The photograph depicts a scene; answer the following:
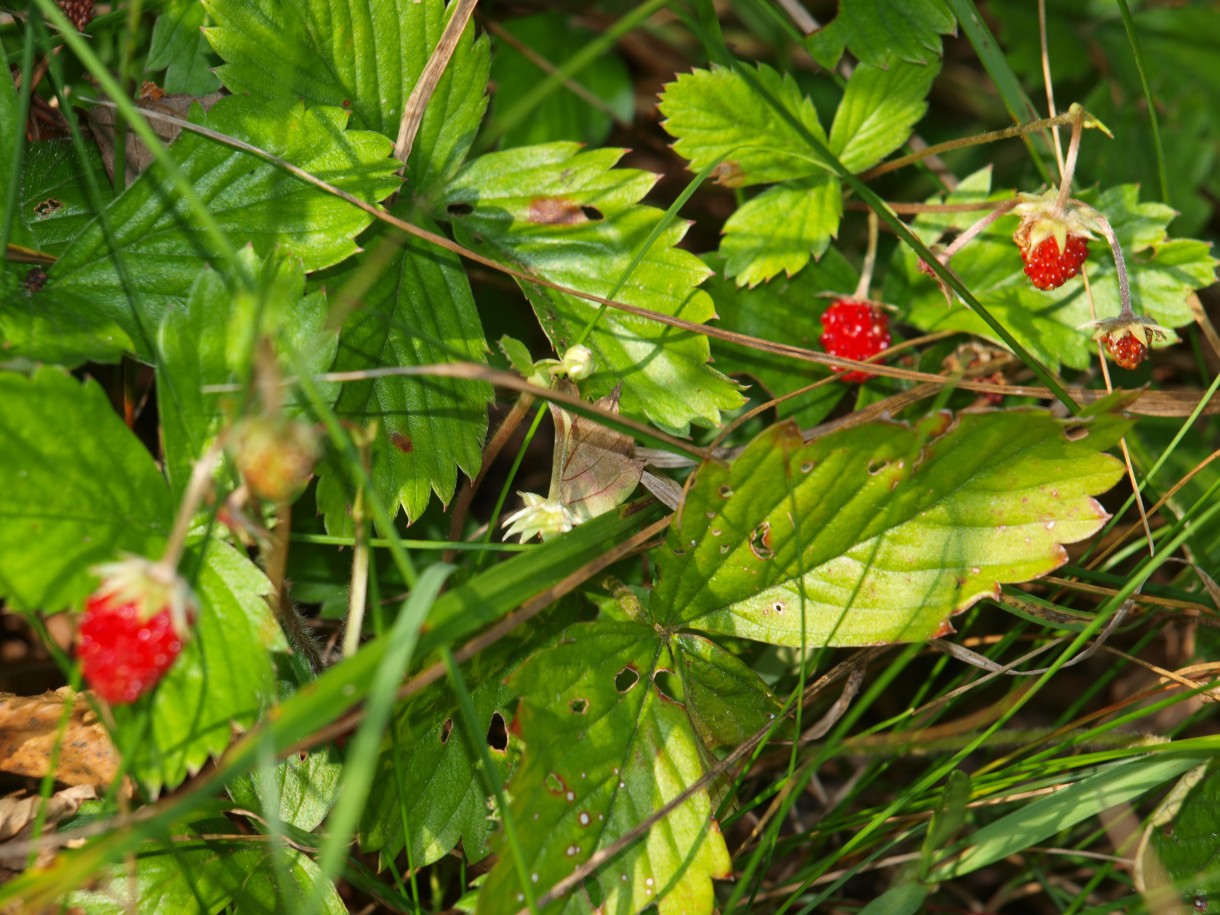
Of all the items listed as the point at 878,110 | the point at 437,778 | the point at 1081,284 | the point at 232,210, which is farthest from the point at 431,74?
the point at 1081,284

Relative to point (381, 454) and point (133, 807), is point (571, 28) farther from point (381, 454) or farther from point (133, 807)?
point (133, 807)

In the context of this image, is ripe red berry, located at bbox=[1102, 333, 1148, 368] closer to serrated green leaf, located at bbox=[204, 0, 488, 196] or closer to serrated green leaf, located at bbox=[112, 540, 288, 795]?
serrated green leaf, located at bbox=[204, 0, 488, 196]

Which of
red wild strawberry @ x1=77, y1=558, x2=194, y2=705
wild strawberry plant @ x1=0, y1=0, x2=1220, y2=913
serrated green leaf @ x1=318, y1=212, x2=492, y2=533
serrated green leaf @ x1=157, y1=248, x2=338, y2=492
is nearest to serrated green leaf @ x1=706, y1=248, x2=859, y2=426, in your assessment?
wild strawberry plant @ x1=0, y1=0, x2=1220, y2=913

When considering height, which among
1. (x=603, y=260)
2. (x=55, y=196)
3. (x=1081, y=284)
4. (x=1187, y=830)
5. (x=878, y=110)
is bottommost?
(x=1187, y=830)

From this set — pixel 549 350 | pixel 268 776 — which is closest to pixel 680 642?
pixel 268 776

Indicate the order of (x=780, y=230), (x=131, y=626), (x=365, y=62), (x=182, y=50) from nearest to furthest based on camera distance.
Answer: (x=131, y=626) < (x=365, y=62) < (x=182, y=50) < (x=780, y=230)

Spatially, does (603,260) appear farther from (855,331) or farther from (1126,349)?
(1126,349)

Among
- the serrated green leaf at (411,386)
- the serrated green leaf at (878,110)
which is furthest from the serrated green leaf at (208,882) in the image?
the serrated green leaf at (878,110)
